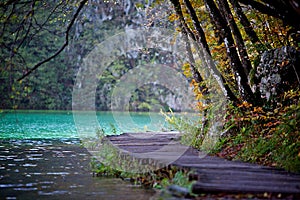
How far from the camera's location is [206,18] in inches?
601

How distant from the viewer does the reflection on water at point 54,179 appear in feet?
26.6

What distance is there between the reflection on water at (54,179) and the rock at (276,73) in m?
3.81

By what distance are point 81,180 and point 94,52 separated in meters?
50.5

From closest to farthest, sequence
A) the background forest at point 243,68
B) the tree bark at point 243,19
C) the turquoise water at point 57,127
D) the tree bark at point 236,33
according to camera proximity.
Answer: the background forest at point 243,68
the tree bark at point 236,33
the tree bark at point 243,19
the turquoise water at point 57,127

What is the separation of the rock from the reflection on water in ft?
12.5

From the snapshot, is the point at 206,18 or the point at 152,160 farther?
the point at 206,18

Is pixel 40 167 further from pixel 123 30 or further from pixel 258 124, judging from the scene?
pixel 123 30

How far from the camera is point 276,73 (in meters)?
10.8

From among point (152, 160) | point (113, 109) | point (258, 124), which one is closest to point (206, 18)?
point (258, 124)

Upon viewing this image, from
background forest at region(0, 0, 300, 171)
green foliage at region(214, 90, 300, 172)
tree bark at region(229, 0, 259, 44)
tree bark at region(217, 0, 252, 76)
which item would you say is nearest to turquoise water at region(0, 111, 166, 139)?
background forest at region(0, 0, 300, 171)

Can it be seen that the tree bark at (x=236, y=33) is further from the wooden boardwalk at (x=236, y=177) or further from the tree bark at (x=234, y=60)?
the wooden boardwalk at (x=236, y=177)

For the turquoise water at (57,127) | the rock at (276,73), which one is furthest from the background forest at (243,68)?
the turquoise water at (57,127)

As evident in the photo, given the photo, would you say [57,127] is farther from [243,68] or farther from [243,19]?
[243,68]

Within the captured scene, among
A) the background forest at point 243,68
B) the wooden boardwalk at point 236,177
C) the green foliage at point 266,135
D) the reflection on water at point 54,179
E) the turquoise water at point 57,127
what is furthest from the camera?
the turquoise water at point 57,127
